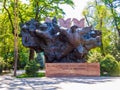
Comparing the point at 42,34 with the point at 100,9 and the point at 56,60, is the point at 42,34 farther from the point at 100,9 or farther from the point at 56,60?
the point at 100,9

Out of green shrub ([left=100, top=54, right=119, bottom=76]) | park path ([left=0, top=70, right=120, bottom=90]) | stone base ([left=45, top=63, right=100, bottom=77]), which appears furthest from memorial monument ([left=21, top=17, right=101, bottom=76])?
park path ([left=0, top=70, right=120, bottom=90])

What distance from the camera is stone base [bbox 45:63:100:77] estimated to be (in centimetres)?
2278

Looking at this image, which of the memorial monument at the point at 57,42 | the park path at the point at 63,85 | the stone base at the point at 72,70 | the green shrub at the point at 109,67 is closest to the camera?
the park path at the point at 63,85

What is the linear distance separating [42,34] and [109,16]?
1884 cm

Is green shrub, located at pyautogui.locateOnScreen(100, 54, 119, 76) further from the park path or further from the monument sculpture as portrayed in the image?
the park path

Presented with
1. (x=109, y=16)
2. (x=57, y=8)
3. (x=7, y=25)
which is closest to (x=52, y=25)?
(x=57, y=8)

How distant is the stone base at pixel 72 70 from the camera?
22.8 meters

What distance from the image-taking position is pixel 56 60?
2573cm

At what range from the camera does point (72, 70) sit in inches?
901

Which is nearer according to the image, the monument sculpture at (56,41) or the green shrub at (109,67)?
the green shrub at (109,67)

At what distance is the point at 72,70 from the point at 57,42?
3.81 m

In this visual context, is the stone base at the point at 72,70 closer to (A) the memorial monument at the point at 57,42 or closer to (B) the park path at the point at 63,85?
(A) the memorial monument at the point at 57,42

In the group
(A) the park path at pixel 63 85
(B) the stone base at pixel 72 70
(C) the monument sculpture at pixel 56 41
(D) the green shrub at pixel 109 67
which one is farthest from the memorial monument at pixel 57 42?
(A) the park path at pixel 63 85

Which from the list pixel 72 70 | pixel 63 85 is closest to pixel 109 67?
pixel 72 70
